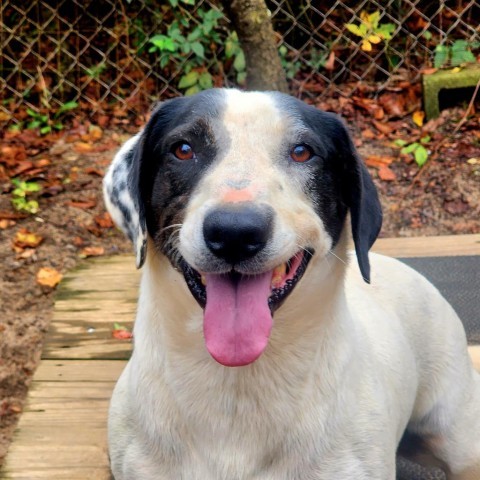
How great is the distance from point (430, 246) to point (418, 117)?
1.98m

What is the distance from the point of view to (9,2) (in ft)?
20.2

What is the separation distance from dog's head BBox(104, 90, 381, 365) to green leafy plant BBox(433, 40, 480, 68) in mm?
4065

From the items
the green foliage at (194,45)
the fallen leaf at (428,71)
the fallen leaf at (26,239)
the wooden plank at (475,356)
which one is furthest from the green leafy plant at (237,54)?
the wooden plank at (475,356)

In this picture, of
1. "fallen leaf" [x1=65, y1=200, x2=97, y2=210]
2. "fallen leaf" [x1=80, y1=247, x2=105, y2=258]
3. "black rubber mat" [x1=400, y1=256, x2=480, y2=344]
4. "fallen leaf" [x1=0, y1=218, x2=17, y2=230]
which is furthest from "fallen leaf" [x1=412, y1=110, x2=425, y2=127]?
"fallen leaf" [x1=0, y1=218, x2=17, y2=230]

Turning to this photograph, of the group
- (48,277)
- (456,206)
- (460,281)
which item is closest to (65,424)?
(48,277)

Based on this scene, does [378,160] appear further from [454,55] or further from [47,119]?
[47,119]

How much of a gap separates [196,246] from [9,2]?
4.98 meters

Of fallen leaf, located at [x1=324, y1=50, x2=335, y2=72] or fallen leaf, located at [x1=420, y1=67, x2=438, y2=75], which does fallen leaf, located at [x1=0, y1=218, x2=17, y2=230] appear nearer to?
fallen leaf, located at [x1=324, y1=50, x2=335, y2=72]

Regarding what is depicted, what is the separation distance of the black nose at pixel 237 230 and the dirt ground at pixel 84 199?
2549 mm

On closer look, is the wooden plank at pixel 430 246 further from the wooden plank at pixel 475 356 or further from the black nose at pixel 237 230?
the black nose at pixel 237 230

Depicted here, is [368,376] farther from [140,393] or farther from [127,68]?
[127,68]

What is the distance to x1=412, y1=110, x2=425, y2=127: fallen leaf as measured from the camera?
5.88 metres

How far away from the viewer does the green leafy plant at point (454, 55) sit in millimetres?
5961

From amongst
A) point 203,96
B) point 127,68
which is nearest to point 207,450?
point 203,96
